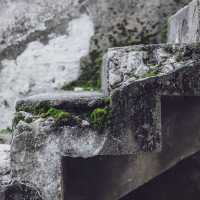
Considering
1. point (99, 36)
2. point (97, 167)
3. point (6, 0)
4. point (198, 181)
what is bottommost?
point (198, 181)

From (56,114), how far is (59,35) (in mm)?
1345

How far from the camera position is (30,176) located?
2180 millimetres

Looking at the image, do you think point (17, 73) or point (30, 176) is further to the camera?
point (17, 73)

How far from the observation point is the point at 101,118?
212cm

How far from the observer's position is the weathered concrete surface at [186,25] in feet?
8.19

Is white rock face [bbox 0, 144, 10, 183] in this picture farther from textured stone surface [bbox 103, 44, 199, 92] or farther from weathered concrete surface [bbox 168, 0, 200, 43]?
weathered concrete surface [bbox 168, 0, 200, 43]

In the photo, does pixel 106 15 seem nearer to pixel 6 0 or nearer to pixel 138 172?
pixel 6 0

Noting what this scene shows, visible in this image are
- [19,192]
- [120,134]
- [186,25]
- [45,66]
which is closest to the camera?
[120,134]

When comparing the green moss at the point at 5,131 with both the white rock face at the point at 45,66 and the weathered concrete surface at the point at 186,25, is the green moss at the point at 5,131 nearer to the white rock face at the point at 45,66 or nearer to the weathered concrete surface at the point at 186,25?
the white rock face at the point at 45,66

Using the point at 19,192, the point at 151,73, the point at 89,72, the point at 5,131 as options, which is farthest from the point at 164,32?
the point at 19,192

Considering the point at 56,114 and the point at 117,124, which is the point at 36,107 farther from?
the point at 117,124

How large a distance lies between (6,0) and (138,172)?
64.0 inches

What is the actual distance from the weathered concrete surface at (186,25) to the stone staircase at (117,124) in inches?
13.0

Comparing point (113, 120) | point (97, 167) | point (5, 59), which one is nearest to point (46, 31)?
point (5, 59)
